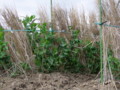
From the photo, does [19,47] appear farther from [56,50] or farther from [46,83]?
[46,83]

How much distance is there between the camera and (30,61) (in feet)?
16.1

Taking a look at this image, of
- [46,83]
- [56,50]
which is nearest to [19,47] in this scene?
[56,50]

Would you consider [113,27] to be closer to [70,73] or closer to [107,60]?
[107,60]

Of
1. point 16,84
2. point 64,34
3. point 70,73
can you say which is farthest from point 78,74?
point 16,84

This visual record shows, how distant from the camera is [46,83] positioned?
14.2 ft

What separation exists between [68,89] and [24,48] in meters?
1.32

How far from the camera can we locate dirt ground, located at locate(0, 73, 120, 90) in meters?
4.04

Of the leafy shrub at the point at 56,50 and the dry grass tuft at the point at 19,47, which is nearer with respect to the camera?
the dry grass tuft at the point at 19,47

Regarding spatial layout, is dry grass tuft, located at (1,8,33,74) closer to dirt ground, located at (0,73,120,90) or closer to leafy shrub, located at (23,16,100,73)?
leafy shrub, located at (23,16,100,73)

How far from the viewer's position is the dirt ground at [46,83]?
4043 mm

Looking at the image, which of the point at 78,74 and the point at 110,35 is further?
the point at 78,74

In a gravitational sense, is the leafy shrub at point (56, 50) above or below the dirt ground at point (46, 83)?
above

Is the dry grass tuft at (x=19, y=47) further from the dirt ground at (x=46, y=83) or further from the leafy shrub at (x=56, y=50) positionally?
the dirt ground at (x=46, y=83)

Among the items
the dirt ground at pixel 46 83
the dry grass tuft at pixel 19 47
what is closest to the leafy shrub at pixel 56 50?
the dry grass tuft at pixel 19 47
